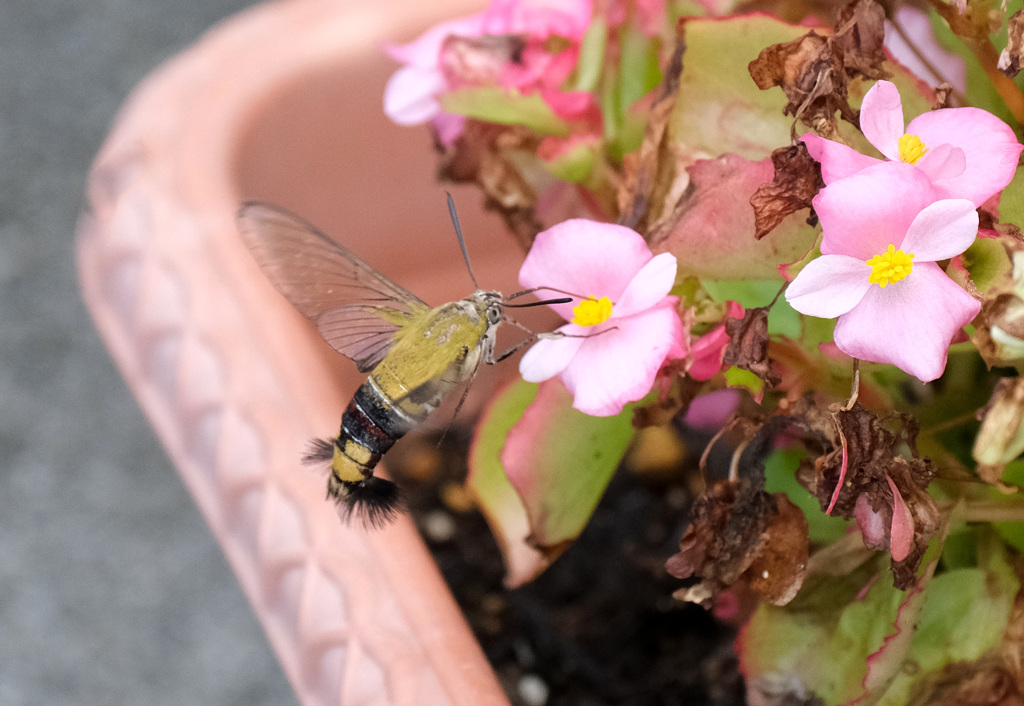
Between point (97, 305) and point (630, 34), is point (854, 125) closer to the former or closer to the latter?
point (630, 34)

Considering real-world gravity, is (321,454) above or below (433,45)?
below

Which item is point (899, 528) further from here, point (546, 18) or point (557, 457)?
point (546, 18)

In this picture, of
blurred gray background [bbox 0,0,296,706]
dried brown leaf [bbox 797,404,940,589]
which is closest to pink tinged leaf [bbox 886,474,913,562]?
dried brown leaf [bbox 797,404,940,589]

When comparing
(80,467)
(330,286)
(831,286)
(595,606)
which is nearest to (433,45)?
(330,286)

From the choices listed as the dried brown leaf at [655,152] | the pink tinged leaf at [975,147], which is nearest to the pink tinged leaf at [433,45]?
the dried brown leaf at [655,152]

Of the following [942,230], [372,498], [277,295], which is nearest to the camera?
[942,230]

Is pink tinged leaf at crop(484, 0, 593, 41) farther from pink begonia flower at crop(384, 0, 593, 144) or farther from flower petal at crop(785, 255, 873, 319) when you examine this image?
flower petal at crop(785, 255, 873, 319)
